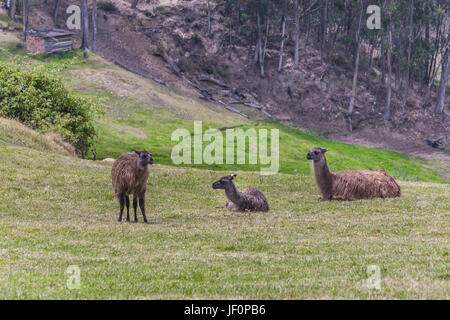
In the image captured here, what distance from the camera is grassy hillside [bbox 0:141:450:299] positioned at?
1006 cm

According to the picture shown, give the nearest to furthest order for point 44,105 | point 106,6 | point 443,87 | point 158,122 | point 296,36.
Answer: point 44,105 → point 158,122 → point 443,87 → point 296,36 → point 106,6

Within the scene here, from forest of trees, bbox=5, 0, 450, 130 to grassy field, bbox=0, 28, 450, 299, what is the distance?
197ft

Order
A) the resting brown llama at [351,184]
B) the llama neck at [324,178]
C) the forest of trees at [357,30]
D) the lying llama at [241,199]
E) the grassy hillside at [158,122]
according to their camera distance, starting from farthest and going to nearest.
A: the forest of trees at [357,30], the grassy hillside at [158,122], the llama neck at [324,178], the resting brown llama at [351,184], the lying llama at [241,199]

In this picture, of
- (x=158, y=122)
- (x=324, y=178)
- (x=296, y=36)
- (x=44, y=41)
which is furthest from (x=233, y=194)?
(x=296, y=36)

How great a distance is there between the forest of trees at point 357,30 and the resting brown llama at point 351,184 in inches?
2409

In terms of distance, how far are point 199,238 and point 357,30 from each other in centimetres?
8222

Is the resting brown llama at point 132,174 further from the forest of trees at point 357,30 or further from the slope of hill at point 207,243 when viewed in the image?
the forest of trees at point 357,30

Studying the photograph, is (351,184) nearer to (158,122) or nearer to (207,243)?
(207,243)

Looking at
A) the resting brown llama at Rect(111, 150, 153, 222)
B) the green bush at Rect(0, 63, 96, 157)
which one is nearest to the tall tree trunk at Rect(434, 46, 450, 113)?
the green bush at Rect(0, 63, 96, 157)

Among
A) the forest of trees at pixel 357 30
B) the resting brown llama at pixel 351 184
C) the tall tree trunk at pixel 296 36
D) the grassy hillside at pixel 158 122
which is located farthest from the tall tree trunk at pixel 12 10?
the resting brown llama at pixel 351 184

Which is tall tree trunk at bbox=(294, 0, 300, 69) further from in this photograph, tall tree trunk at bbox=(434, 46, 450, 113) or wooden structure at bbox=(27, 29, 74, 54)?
wooden structure at bbox=(27, 29, 74, 54)

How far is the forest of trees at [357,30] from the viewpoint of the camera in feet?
278

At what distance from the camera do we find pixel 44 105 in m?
37.8
